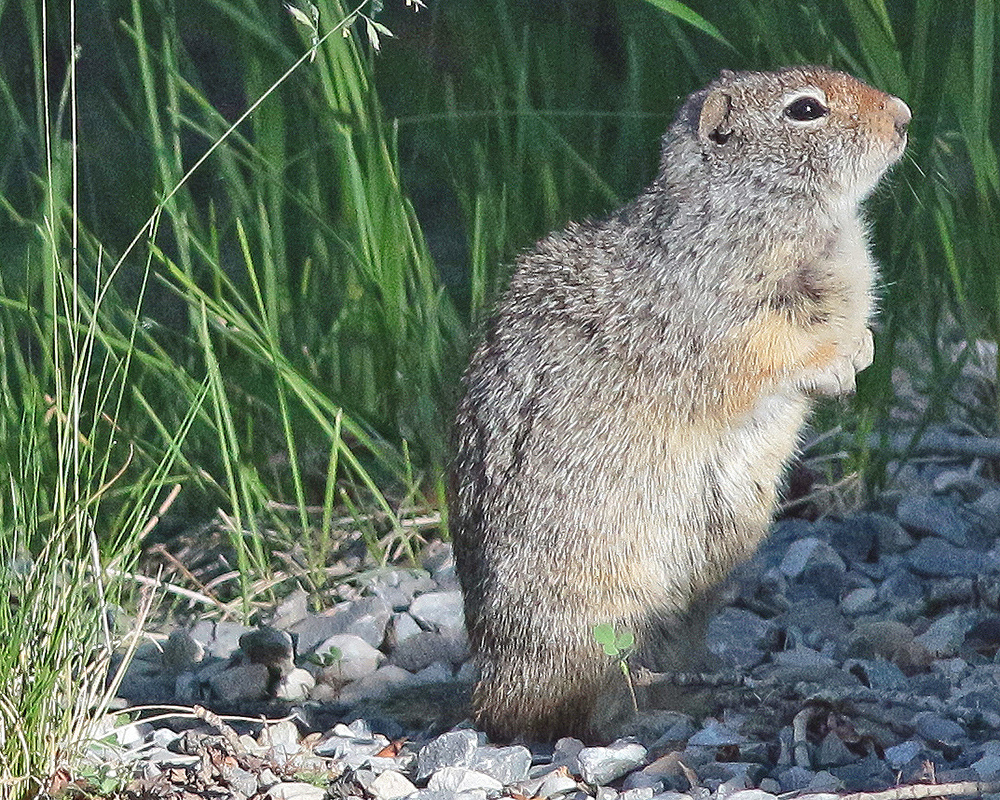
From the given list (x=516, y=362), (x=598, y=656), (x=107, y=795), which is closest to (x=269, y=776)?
(x=107, y=795)

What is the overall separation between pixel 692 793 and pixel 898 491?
5.50ft

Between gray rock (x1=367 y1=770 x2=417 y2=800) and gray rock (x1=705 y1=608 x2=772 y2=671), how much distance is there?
0.93 m

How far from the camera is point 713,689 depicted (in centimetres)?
341

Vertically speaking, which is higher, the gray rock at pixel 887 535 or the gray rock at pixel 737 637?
the gray rock at pixel 887 535

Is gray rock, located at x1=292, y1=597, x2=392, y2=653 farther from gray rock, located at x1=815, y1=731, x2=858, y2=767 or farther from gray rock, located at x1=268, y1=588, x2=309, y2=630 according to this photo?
gray rock, located at x1=815, y1=731, x2=858, y2=767

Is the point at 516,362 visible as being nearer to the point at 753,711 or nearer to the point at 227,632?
the point at 753,711

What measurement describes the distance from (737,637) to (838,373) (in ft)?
2.49

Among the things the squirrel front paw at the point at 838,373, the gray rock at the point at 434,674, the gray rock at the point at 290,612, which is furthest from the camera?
the gray rock at the point at 290,612

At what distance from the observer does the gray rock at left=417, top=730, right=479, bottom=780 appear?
3.16 meters

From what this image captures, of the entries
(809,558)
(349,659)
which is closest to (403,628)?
(349,659)

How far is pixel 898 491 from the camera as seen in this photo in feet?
14.5

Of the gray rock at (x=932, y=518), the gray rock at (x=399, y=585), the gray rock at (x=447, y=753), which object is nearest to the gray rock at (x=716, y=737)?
the gray rock at (x=447, y=753)

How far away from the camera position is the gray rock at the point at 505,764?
10.4 ft

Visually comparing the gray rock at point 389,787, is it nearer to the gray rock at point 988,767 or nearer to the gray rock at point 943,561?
the gray rock at point 988,767
